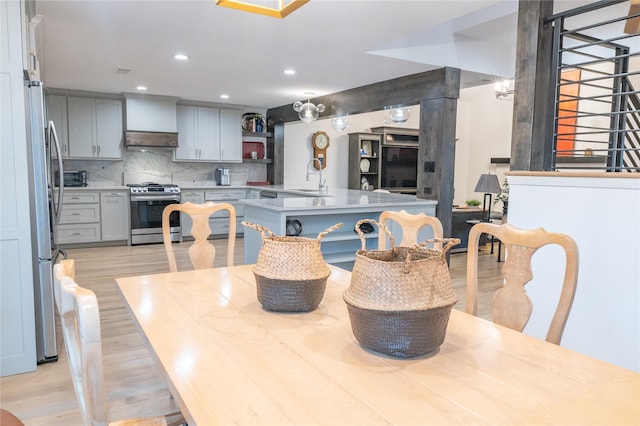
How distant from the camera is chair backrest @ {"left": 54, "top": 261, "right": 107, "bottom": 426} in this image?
759 millimetres

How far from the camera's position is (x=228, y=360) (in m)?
1.01

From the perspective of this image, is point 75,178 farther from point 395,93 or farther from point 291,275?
point 291,275

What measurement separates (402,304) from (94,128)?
6724 millimetres

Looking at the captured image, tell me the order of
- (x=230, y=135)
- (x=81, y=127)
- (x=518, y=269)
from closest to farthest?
(x=518, y=269) → (x=81, y=127) → (x=230, y=135)

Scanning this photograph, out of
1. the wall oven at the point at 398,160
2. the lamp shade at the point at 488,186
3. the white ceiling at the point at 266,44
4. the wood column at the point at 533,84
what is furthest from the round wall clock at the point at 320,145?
the wood column at the point at 533,84

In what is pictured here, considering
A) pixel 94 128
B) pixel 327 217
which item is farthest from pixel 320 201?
pixel 94 128

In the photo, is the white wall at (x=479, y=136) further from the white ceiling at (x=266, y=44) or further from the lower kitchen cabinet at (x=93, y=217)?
the lower kitchen cabinet at (x=93, y=217)

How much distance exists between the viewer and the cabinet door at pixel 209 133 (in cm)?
732

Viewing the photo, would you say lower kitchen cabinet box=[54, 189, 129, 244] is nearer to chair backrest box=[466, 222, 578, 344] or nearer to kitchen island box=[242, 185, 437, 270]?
kitchen island box=[242, 185, 437, 270]

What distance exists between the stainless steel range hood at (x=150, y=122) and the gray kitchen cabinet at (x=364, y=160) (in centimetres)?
338

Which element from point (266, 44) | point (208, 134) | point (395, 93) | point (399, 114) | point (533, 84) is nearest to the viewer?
point (533, 84)

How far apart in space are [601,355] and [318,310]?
1.47 m

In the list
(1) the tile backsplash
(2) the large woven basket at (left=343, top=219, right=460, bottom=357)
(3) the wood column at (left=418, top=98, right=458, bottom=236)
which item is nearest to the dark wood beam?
(3) the wood column at (left=418, top=98, right=458, bottom=236)

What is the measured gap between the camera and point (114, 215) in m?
6.41
